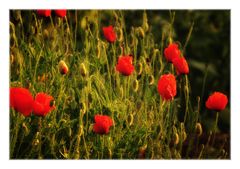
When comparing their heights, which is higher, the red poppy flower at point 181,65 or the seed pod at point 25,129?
the red poppy flower at point 181,65

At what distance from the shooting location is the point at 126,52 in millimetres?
2533

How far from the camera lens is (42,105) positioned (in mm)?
2037

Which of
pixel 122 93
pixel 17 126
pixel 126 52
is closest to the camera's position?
pixel 17 126

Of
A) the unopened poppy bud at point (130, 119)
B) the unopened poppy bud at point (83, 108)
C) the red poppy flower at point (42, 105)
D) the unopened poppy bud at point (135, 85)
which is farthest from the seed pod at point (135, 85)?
the red poppy flower at point (42, 105)

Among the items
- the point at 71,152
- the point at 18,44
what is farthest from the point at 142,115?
the point at 18,44

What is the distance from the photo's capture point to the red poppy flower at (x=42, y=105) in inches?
80.0

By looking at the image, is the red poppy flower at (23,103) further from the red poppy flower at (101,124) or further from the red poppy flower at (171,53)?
the red poppy flower at (171,53)

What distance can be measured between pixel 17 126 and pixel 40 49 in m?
0.41

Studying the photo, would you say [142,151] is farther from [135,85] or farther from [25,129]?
[25,129]

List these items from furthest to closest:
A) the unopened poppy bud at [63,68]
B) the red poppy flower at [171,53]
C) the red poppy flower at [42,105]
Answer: the red poppy flower at [171,53] → the unopened poppy bud at [63,68] → the red poppy flower at [42,105]

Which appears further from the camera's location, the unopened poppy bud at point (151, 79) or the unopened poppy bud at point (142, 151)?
the unopened poppy bud at point (151, 79)

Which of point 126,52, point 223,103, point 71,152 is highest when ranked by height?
point 126,52

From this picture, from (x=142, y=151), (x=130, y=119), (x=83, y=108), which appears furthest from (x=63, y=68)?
(x=142, y=151)
